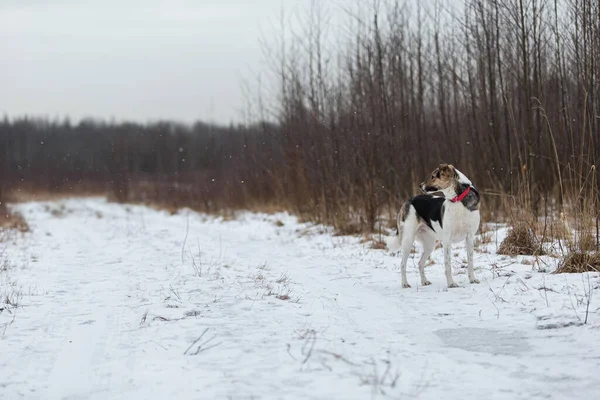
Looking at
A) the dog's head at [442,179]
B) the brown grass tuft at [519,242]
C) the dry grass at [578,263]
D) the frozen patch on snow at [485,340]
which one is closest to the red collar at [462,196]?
the dog's head at [442,179]

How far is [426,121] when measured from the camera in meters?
14.1

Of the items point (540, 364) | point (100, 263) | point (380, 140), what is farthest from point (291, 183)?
point (540, 364)

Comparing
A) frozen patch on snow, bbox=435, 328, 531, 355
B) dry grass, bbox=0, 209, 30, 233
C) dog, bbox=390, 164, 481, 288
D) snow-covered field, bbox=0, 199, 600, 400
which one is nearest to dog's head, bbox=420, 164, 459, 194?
dog, bbox=390, 164, 481, 288

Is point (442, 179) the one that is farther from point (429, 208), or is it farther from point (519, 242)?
point (519, 242)

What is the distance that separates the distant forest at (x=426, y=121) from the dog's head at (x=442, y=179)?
142 centimetres

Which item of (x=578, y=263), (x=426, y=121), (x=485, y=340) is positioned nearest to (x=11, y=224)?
(x=426, y=121)

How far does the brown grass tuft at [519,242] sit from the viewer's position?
7.30 metres

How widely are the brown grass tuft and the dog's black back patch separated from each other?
1671mm

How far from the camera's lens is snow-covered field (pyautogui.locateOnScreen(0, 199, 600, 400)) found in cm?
317

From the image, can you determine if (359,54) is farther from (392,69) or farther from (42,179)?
(42,179)

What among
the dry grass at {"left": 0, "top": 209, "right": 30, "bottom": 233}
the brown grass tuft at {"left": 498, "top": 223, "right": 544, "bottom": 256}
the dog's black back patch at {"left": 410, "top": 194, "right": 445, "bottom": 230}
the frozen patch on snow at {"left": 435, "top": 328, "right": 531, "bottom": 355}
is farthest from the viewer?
the dry grass at {"left": 0, "top": 209, "right": 30, "bottom": 233}

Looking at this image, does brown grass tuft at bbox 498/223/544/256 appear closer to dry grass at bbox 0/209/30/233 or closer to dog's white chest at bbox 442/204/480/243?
dog's white chest at bbox 442/204/480/243

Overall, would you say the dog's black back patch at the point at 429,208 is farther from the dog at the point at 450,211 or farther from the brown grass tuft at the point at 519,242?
the brown grass tuft at the point at 519,242

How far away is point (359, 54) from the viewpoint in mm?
12727
